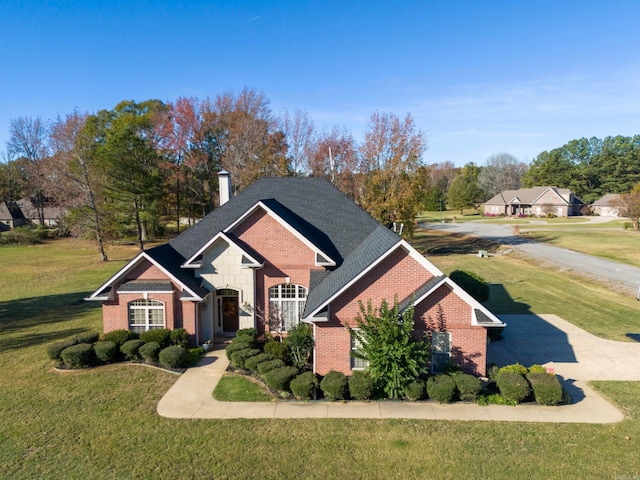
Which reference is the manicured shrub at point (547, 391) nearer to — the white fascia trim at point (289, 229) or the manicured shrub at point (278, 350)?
the manicured shrub at point (278, 350)

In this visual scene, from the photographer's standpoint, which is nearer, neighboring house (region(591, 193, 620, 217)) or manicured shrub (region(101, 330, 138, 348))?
manicured shrub (region(101, 330, 138, 348))

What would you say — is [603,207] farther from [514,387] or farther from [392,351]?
[392,351]

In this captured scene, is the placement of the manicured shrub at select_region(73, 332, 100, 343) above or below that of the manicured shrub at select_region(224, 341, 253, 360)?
above

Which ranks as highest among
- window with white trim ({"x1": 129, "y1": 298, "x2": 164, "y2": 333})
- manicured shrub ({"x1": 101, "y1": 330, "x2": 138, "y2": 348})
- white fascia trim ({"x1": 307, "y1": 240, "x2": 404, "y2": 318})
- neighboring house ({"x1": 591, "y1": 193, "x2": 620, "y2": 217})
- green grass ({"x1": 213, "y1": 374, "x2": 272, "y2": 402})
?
neighboring house ({"x1": 591, "y1": 193, "x2": 620, "y2": 217})

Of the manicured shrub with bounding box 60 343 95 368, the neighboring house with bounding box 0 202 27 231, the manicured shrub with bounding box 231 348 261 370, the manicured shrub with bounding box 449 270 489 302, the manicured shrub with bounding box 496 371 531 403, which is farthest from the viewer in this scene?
the neighboring house with bounding box 0 202 27 231

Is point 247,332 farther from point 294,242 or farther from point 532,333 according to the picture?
point 532,333

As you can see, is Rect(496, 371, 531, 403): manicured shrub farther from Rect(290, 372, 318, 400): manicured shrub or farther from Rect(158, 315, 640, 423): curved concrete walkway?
Rect(290, 372, 318, 400): manicured shrub

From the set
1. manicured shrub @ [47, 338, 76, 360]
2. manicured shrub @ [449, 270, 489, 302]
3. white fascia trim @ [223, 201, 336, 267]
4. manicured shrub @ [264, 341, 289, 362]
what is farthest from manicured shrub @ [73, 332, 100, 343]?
manicured shrub @ [449, 270, 489, 302]

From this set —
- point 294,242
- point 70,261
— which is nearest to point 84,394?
point 294,242
